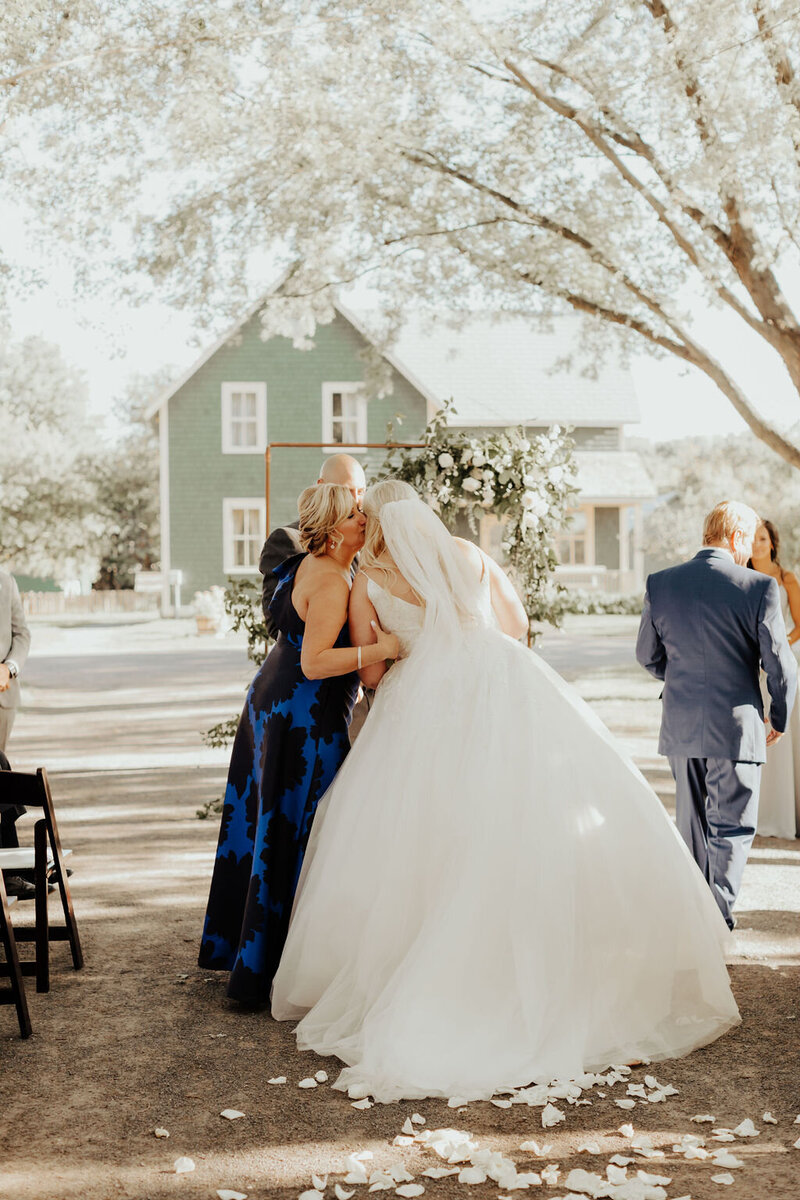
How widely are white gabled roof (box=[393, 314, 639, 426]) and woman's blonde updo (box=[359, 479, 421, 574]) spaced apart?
2692 cm

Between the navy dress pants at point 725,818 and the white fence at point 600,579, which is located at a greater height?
the white fence at point 600,579

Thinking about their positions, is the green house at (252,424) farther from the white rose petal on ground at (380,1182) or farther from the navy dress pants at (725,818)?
the white rose petal on ground at (380,1182)

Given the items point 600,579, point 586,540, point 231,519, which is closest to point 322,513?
point 231,519

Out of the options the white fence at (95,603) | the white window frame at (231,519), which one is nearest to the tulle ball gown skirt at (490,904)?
the white window frame at (231,519)

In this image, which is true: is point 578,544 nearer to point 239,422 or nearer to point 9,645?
point 239,422

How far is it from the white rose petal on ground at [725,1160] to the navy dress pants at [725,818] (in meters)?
2.09

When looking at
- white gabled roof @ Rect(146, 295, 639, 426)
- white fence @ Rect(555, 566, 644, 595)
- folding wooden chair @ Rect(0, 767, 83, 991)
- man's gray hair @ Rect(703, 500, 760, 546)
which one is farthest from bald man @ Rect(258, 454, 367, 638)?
white fence @ Rect(555, 566, 644, 595)

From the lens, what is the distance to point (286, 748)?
496 centimetres

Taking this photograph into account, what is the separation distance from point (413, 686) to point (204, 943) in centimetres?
148

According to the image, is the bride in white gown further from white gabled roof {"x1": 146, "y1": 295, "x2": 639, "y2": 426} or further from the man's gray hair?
white gabled roof {"x1": 146, "y1": 295, "x2": 639, "y2": 426}

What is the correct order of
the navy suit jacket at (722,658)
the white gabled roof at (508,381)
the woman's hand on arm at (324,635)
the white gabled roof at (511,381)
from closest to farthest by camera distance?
the woman's hand on arm at (324,635) < the navy suit jacket at (722,658) < the white gabled roof at (508,381) < the white gabled roof at (511,381)

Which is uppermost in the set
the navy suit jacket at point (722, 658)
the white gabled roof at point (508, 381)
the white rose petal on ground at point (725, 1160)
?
the white gabled roof at point (508, 381)

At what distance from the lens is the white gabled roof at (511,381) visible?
32.4 meters

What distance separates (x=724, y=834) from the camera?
546 cm
